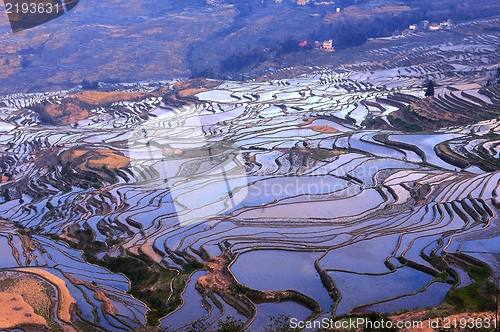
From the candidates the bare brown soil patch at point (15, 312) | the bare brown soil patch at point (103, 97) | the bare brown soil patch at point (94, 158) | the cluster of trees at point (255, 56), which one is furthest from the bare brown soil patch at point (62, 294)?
the cluster of trees at point (255, 56)

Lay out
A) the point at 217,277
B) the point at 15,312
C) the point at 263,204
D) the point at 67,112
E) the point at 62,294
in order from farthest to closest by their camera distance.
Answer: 1. the point at 67,112
2. the point at 263,204
3. the point at 217,277
4. the point at 62,294
5. the point at 15,312

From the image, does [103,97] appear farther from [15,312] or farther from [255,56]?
[15,312]

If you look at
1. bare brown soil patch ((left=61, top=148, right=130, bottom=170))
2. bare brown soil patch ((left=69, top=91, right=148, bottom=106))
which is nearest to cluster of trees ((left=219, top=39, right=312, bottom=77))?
bare brown soil patch ((left=69, top=91, right=148, bottom=106))

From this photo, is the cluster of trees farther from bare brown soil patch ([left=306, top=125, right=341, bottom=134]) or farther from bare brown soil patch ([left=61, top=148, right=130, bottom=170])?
bare brown soil patch ([left=61, top=148, right=130, bottom=170])

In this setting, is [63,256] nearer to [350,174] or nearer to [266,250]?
[266,250]

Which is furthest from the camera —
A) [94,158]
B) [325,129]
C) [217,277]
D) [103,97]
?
[103,97]

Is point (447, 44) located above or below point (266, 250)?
below

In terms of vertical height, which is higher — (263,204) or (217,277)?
(217,277)

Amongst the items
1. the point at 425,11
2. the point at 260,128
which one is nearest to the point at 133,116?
the point at 260,128

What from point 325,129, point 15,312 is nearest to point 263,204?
point 15,312
